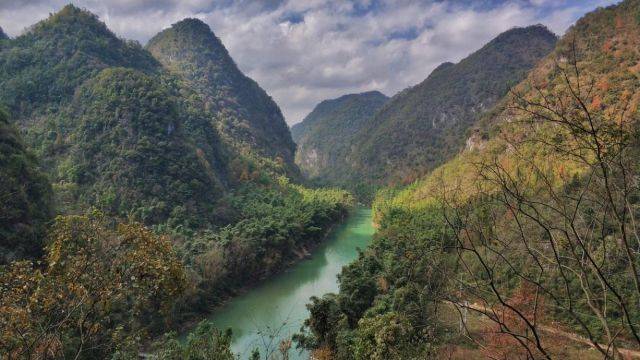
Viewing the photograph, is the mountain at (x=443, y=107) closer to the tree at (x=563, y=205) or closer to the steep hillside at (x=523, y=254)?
the steep hillside at (x=523, y=254)

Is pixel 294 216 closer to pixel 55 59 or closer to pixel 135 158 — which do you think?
pixel 135 158

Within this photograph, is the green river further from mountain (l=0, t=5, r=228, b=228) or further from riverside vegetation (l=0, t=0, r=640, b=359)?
mountain (l=0, t=5, r=228, b=228)

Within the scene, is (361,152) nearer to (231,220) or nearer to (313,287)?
(231,220)

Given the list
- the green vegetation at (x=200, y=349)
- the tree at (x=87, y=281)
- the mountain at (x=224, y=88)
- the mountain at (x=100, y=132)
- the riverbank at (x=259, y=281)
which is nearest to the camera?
the tree at (x=87, y=281)

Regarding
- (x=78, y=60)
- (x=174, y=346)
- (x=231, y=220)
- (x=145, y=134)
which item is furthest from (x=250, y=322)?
(x=78, y=60)

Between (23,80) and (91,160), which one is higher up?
(23,80)

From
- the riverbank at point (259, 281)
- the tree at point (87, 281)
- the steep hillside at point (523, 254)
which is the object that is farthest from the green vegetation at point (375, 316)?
the riverbank at point (259, 281)

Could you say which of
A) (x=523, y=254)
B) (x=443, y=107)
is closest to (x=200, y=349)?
(x=523, y=254)
